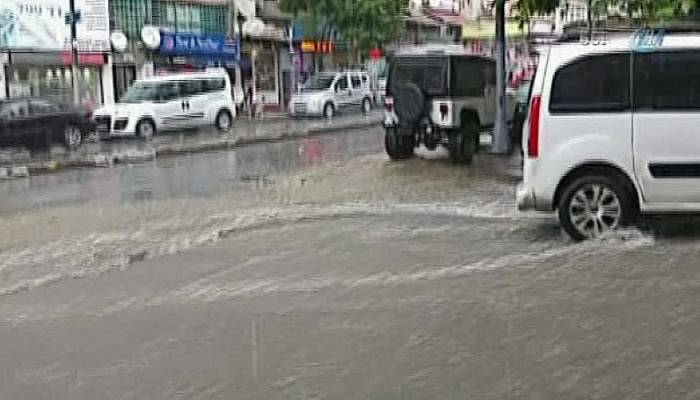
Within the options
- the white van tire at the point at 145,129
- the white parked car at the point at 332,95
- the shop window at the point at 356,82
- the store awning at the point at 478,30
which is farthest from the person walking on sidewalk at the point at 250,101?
the store awning at the point at 478,30

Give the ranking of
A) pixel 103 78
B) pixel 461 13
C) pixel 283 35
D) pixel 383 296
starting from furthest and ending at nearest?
1. pixel 461 13
2. pixel 283 35
3. pixel 103 78
4. pixel 383 296

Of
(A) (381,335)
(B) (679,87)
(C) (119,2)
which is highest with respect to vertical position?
(C) (119,2)

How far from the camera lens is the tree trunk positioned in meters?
19.1

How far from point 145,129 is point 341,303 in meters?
21.9

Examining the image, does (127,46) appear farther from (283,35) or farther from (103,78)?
(283,35)

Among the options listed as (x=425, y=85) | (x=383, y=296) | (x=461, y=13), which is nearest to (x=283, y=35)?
(x=461, y=13)

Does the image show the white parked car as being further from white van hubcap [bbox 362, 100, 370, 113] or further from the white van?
the white van

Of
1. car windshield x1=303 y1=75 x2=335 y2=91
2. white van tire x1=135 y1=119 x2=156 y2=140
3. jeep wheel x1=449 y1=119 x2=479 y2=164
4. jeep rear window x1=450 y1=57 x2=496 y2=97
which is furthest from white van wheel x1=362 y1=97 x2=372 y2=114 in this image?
jeep wheel x1=449 y1=119 x2=479 y2=164

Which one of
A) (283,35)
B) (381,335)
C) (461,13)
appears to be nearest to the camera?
(381,335)

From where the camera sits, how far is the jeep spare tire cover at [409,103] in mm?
18438

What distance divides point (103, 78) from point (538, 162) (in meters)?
30.4

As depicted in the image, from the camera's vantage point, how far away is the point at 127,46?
3816cm

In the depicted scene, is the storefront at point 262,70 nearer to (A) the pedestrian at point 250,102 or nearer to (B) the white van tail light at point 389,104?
(A) the pedestrian at point 250,102

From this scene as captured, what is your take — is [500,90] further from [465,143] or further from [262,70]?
[262,70]
